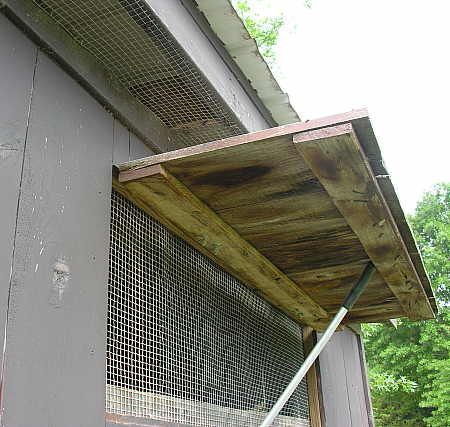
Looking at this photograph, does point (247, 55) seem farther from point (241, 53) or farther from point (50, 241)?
point (50, 241)

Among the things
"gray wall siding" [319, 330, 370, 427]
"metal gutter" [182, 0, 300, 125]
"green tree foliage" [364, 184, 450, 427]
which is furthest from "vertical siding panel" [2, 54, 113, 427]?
"green tree foliage" [364, 184, 450, 427]

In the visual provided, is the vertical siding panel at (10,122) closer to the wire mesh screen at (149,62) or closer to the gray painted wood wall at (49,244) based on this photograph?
the gray painted wood wall at (49,244)

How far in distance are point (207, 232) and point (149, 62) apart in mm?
593

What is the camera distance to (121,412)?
5.24 ft

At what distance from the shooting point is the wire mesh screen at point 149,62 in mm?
1564

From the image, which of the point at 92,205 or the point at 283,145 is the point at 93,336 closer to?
the point at 92,205

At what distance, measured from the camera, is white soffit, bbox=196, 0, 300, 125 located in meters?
1.91

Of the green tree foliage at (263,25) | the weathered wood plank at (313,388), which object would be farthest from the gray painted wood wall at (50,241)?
the green tree foliage at (263,25)

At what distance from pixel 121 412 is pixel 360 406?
322 cm

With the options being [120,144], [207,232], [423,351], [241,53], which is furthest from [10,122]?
[423,351]

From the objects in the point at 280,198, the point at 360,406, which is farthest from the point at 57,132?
the point at 360,406

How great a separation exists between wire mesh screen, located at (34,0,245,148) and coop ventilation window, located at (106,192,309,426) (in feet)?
1.21

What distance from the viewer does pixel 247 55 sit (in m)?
2.13

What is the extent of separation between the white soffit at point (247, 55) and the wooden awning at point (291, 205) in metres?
0.55
